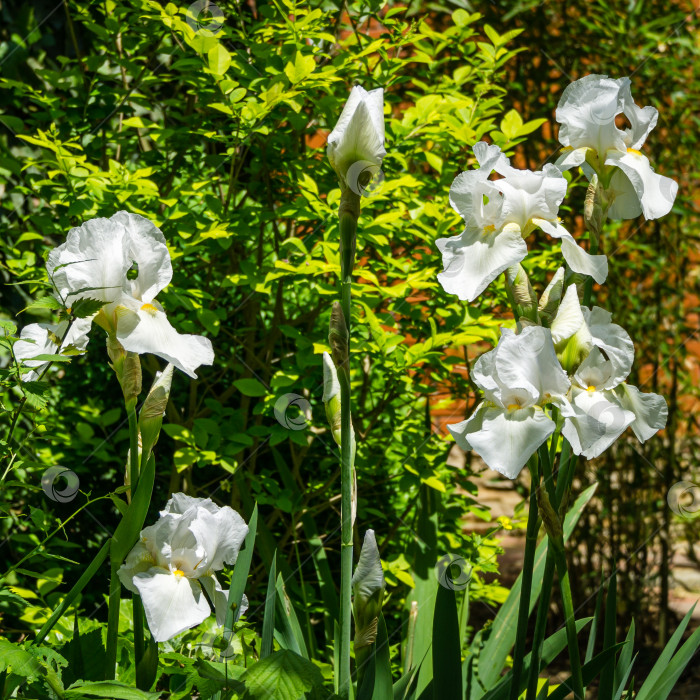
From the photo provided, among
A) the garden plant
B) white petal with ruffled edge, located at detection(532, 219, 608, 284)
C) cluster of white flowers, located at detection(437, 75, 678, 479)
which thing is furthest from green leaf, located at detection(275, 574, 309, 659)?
white petal with ruffled edge, located at detection(532, 219, 608, 284)

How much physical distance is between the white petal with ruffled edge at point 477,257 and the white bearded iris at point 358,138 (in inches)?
5.7

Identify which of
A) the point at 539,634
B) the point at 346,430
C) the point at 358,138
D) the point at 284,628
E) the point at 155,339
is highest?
the point at 358,138

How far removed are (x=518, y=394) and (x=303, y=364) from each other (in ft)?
3.25

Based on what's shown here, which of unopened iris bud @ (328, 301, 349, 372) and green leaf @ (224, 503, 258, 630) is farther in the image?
green leaf @ (224, 503, 258, 630)

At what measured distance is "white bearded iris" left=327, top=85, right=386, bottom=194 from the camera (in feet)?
3.39

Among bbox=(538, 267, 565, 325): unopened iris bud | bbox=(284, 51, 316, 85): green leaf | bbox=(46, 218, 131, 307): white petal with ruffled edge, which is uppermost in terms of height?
bbox=(284, 51, 316, 85): green leaf

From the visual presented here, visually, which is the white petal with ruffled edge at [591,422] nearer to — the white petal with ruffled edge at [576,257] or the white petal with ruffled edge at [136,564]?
the white petal with ruffled edge at [576,257]

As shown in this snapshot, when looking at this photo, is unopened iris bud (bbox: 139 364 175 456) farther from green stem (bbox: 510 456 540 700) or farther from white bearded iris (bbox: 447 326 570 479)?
green stem (bbox: 510 456 540 700)

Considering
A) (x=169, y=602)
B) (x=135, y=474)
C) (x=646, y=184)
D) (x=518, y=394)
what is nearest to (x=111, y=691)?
(x=169, y=602)

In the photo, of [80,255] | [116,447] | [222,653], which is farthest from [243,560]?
[116,447]

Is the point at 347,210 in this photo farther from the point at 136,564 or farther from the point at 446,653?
the point at 446,653

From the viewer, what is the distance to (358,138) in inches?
41.2

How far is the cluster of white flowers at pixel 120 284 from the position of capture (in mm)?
1061

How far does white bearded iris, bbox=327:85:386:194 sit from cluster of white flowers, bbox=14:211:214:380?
259 mm
